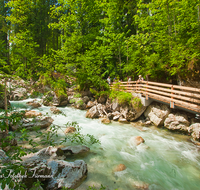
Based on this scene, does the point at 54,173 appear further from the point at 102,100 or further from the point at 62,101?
the point at 62,101

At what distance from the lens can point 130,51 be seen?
15.6 meters

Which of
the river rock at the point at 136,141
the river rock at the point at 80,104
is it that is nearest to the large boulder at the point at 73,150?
the river rock at the point at 136,141

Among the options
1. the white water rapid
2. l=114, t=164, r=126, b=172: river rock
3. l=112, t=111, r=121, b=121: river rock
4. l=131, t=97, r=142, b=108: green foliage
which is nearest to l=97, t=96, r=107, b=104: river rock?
l=112, t=111, r=121, b=121: river rock

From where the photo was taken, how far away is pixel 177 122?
26.8 feet

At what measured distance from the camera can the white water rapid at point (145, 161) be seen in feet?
13.8

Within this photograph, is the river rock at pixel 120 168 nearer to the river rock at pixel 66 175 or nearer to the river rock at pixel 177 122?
the river rock at pixel 66 175

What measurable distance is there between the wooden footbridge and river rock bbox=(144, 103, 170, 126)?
648 mm

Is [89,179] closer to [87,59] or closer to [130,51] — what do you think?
[87,59]

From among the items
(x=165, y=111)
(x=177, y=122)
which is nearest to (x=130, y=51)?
(x=165, y=111)

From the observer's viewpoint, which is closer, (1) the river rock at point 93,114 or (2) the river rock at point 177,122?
(2) the river rock at point 177,122

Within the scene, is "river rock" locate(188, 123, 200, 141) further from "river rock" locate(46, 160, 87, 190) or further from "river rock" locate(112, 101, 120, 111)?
"river rock" locate(46, 160, 87, 190)

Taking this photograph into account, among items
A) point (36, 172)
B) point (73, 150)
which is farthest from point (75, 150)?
point (36, 172)

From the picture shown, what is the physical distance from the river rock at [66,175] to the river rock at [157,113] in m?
6.89

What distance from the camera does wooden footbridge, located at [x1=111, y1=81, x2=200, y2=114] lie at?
644 centimetres
